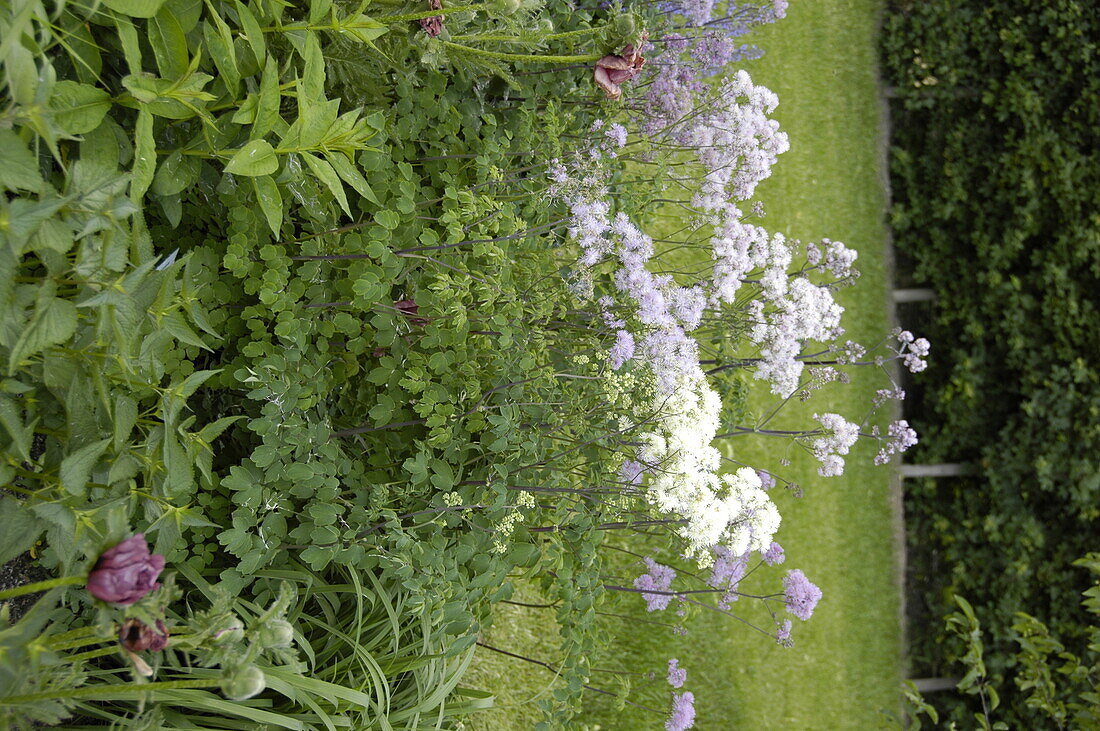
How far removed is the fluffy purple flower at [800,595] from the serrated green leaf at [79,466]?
191 cm

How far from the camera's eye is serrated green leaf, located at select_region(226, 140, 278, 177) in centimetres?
133

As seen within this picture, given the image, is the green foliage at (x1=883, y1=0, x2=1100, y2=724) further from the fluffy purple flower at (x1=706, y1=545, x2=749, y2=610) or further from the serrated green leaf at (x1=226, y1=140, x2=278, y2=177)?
the serrated green leaf at (x1=226, y1=140, x2=278, y2=177)

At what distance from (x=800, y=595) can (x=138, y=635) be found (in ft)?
6.47

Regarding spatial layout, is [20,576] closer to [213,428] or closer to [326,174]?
[213,428]

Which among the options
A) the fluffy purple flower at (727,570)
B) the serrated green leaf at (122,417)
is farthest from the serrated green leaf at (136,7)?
the fluffy purple flower at (727,570)

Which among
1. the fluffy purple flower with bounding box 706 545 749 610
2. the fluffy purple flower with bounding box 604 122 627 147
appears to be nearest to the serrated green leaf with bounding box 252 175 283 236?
the fluffy purple flower with bounding box 604 122 627 147

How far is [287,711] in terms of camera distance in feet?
5.83

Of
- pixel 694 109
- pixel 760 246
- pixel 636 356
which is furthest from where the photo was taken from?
pixel 694 109

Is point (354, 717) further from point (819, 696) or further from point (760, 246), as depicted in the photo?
point (819, 696)

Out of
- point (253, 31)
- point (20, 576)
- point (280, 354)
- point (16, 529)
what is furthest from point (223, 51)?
point (20, 576)

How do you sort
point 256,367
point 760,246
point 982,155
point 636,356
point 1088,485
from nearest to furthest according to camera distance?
point 256,367
point 636,356
point 760,246
point 1088,485
point 982,155

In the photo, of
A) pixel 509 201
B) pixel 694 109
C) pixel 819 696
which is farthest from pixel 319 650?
pixel 819 696

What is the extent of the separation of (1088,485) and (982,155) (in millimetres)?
1908

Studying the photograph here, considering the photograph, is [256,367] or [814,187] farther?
[814,187]
